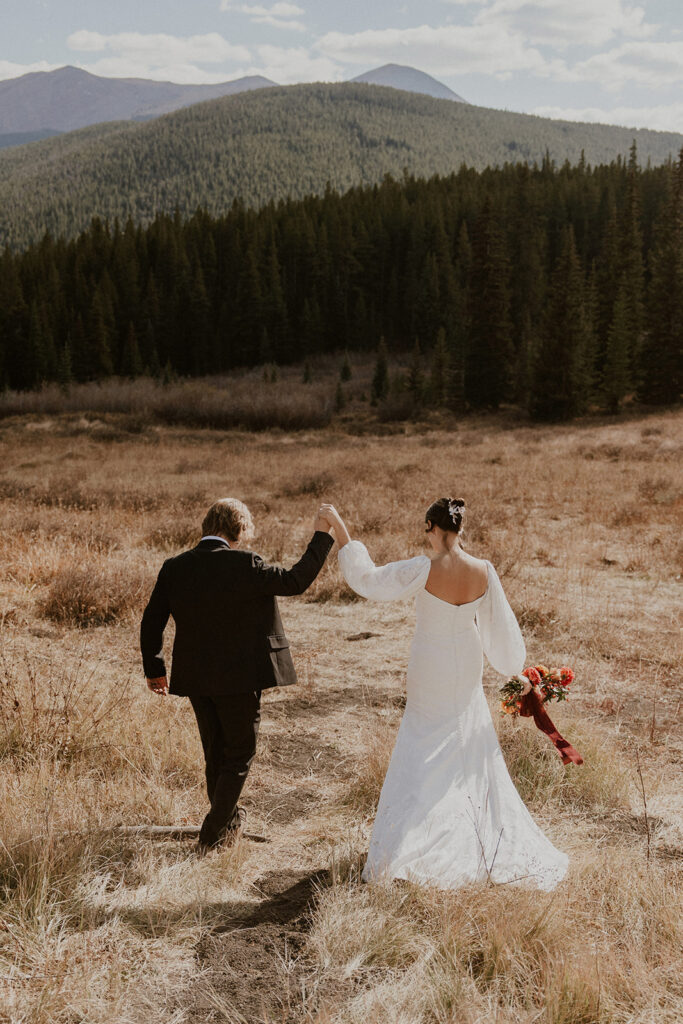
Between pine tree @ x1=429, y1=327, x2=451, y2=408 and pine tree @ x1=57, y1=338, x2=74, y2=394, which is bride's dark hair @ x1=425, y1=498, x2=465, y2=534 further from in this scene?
pine tree @ x1=57, y1=338, x2=74, y2=394

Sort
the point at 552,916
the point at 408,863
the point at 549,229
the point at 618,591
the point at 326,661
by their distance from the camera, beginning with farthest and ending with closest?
the point at 549,229, the point at 618,591, the point at 326,661, the point at 408,863, the point at 552,916

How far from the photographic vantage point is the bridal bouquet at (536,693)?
Answer: 14.0 feet

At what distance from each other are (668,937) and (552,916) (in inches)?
19.2

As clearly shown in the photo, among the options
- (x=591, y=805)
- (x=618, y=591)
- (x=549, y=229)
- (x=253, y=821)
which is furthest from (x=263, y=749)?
(x=549, y=229)

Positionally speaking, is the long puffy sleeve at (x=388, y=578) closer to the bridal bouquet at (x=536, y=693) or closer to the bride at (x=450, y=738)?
the bride at (x=450, y=738)

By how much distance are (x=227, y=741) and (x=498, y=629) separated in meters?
1.49

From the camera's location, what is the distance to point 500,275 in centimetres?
5228

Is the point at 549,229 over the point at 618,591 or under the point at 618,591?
over

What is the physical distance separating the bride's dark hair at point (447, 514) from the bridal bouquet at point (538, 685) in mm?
951

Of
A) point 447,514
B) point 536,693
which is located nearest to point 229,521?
point 447,514

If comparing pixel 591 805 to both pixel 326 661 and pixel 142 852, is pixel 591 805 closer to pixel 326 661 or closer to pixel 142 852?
pixel 142 852

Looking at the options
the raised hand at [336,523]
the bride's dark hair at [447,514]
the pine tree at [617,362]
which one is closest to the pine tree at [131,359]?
the pine tree at [617,362]

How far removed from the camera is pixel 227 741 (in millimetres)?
4137

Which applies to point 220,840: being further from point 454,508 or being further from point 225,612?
point 454,508
